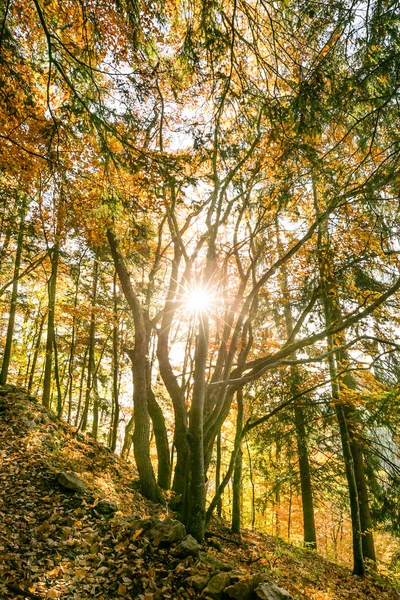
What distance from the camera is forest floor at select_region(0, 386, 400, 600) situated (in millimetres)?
3561

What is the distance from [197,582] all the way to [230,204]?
523cm

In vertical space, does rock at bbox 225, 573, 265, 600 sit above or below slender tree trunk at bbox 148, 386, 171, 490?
below

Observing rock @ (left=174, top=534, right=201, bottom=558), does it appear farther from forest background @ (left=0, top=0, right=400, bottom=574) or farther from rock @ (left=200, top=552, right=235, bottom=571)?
forest background @ (left=0, top=0, right=400, bottom=574)

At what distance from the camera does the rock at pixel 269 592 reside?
3465 mm

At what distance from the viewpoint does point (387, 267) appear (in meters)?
8.12

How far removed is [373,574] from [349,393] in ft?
14.0

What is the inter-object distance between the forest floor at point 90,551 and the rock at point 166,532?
7 centimetres

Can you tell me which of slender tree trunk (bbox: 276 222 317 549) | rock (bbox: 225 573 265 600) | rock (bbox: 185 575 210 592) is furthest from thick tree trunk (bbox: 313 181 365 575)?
rock (bbox: 185 575 210 592)

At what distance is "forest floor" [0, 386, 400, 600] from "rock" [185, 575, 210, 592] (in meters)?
0.01

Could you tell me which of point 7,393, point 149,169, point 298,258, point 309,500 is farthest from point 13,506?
point 309,500

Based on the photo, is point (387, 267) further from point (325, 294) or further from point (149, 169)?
point (149, 169)

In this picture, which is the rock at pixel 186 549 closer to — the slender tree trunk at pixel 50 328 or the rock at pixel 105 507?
the rock at pixel 105 507

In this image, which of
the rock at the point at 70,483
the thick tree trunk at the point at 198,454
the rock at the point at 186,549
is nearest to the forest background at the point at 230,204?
the thick tree trunk at the point at 198,454

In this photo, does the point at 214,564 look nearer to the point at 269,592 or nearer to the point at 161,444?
the point at 269,592
